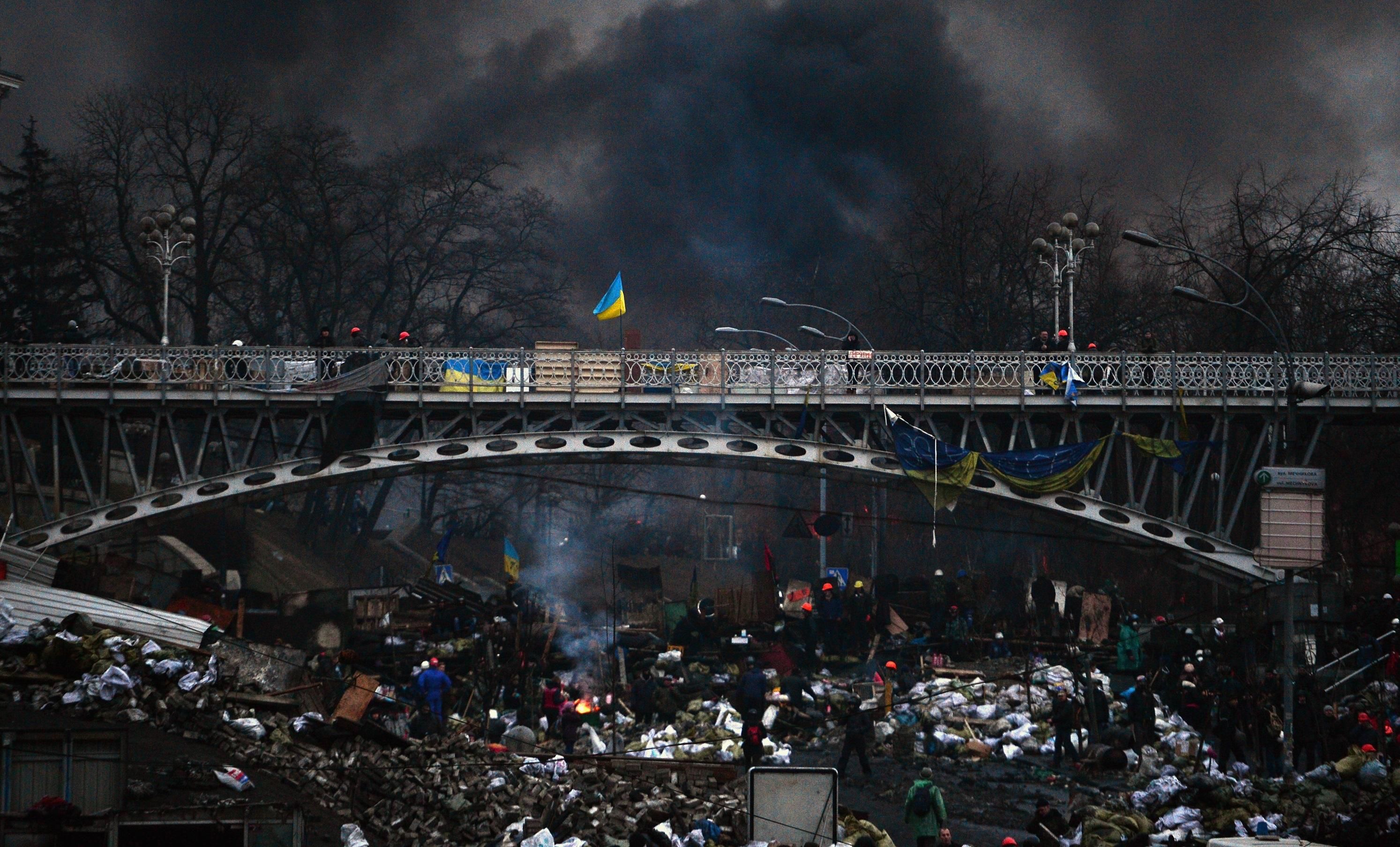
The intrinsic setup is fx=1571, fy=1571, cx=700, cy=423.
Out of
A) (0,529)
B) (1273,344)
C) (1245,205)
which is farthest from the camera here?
(1245,205)

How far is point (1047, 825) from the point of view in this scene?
1731 centimetres

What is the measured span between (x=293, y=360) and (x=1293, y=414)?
20543 mm

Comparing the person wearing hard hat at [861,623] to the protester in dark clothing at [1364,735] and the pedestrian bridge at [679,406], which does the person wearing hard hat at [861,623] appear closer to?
the pedestrian bridge at [679,406]

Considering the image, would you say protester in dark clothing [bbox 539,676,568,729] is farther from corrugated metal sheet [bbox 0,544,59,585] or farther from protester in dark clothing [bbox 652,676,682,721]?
corrugated metal sheet [bbox 0,544,59,585]

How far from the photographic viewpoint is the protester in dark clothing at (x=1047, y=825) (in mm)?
16969

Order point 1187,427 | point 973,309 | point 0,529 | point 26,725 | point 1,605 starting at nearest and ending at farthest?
point 26,725
point 1,605
point 1187,427
point 0,529
point 973,309

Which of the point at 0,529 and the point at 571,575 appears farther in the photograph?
the point at 571,575

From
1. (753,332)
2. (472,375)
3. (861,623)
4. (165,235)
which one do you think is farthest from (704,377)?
(165,235)

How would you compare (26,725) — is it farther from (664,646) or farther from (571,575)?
(571,575)

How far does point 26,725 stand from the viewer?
66.0 ft

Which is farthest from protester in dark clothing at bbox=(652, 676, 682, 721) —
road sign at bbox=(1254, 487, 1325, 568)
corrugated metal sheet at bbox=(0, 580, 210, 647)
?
road sign at bbox=(1254, 487, 1325, 568)

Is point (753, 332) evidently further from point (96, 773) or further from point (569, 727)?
point (96, 773)

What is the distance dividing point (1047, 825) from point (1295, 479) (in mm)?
14849

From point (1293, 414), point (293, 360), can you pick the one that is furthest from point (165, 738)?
point (1293, 414)
